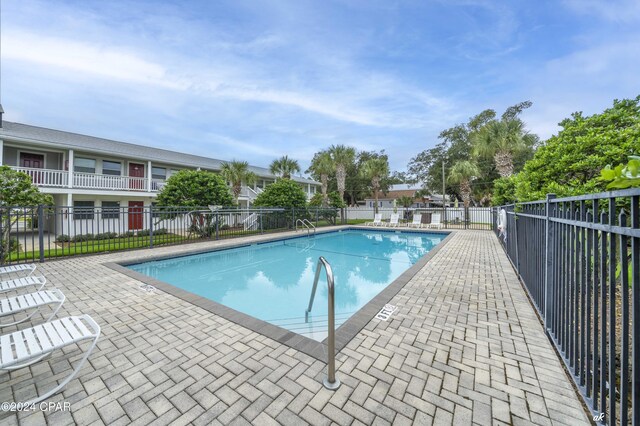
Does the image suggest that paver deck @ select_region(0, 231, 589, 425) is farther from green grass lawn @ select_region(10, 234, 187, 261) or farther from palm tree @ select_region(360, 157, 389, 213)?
palm tree @ select_region(360, 157, 389, 213)

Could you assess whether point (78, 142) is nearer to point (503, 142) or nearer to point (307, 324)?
point (307, 324)

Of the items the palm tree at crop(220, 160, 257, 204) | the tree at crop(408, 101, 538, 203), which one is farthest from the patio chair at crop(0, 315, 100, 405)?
the tree at crop(408, 101, 538, 203)

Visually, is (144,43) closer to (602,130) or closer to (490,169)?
(602,130)

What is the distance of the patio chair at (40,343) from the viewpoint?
1.80 meters

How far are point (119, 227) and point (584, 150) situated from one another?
1075cm

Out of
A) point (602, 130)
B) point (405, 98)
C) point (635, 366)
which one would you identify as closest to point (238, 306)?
point (635, 366)

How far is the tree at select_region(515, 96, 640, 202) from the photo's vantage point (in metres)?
3.70

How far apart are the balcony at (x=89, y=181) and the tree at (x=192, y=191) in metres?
5.47

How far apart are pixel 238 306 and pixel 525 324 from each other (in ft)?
15.0

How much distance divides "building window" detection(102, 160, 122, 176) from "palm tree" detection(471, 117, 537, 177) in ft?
76.8

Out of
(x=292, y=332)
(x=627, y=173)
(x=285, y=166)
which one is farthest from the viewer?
(x=285, y=166)

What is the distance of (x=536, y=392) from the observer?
196 centimetres

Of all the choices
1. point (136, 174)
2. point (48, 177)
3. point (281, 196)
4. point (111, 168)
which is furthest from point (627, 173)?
point (136, 174)

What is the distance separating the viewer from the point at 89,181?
549 inches
